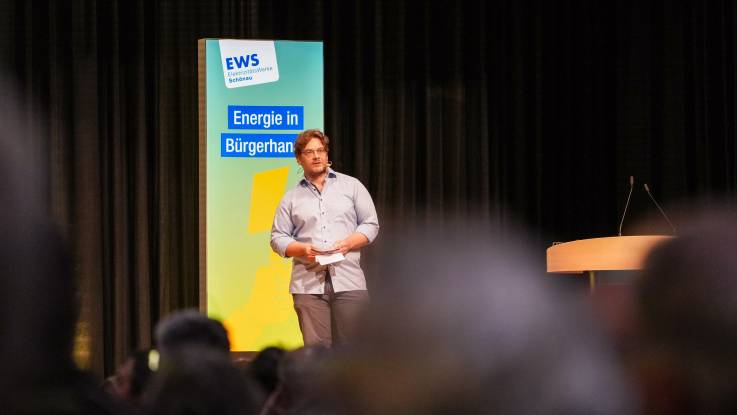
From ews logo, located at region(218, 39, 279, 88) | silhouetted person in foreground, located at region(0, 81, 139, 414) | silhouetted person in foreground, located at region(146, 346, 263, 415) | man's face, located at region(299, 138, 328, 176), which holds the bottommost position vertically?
silhouetted person in foreground, located at region(146, 346, 263, 415)

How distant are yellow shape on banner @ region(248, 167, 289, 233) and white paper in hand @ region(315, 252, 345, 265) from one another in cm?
101

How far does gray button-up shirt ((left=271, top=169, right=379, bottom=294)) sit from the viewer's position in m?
3.57

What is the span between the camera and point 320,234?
364 cm

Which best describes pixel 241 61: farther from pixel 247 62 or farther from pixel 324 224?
pixel 324 224

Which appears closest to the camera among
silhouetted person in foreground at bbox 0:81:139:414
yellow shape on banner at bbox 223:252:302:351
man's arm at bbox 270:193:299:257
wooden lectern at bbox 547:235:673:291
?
silhouetted person in foreground at bbox 0:81:139:414

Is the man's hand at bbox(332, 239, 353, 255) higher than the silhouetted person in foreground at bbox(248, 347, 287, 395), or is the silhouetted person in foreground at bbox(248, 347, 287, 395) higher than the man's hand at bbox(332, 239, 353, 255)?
the silhouetted person in foreground at bbox(248, 347, 287, 395)

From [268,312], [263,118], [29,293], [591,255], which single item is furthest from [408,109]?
[29,293]

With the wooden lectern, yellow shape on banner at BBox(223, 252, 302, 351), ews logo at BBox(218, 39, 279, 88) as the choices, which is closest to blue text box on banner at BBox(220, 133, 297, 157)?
ews logo at BBox(218, 39, 279, 88)

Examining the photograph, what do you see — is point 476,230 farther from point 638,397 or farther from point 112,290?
point 112,290

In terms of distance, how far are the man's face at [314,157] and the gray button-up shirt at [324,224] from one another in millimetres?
72

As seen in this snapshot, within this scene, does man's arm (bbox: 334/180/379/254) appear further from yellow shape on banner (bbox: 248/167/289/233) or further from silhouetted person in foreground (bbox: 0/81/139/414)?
silhouetted person in foreground (bbox: 0/81/139/414)

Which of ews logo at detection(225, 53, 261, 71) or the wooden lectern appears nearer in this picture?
the wooden lectern

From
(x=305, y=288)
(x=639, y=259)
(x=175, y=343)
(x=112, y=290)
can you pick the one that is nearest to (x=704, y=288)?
(x=639, y=259)

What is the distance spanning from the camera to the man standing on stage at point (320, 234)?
353 cm
